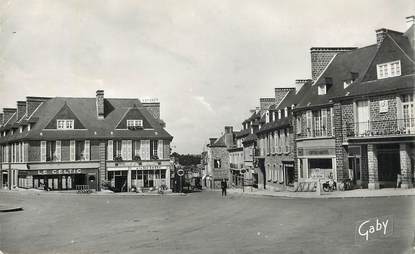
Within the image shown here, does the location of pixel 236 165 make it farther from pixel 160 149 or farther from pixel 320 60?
A: pixel 320 60

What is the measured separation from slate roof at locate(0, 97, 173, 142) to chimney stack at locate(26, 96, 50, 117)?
1.67 feet

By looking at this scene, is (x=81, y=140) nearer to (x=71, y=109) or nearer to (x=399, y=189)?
(x=71, y=109)

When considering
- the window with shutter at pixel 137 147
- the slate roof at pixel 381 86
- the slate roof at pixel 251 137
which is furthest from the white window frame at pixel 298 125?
the window with shutter at pixel 137 147

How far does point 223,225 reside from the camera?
53.3 feet

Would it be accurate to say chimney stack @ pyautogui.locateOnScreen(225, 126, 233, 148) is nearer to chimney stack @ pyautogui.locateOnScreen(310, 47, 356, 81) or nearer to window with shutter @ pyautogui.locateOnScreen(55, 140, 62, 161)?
window with shutter @ pyautogui.locateOnScreen(55, 140, 62, 161)

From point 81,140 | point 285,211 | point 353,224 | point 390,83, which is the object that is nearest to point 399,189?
point 390,83

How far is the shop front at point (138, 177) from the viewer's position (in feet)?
153

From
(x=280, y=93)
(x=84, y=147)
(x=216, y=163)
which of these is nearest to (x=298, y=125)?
(x=280, y=93)

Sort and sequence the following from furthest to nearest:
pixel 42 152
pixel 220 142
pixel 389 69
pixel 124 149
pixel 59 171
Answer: pixel 220 142 → pixel 124 149 → pixel 59 171 → pixel 42 152 → pixel 389 69

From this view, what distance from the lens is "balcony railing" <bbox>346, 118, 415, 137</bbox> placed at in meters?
25.7

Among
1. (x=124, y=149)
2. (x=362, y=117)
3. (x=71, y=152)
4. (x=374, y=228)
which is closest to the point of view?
(x=374, y=228)

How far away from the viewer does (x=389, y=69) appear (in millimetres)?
27031

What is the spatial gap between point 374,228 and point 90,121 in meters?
39.0

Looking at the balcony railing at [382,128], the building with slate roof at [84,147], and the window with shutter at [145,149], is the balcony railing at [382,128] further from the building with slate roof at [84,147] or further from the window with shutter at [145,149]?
the window with shutter at [145,149]
